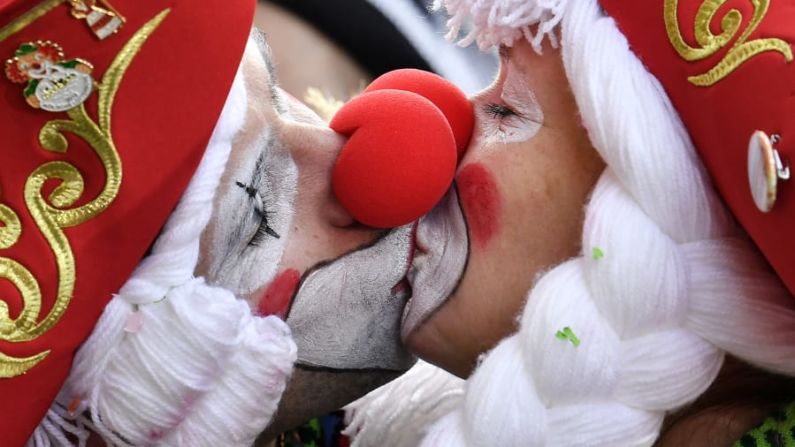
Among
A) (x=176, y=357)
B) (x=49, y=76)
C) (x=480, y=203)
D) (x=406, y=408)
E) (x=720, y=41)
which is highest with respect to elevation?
(x=720, y=41)

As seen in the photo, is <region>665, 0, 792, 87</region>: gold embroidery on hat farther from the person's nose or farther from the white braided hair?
the person's nose

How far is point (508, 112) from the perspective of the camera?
1.09 m

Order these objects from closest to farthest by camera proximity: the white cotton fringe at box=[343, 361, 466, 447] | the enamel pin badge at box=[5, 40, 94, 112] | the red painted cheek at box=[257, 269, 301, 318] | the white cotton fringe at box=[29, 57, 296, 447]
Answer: the enamel pin badge at box=[5, 40, 94, 112], the white cotton fringe at box=[29, 57, 296, 447], the red painted cheek at box=[257, 269, 301, 318], the white cotton fringe at box=[343, 361, 466, 447]

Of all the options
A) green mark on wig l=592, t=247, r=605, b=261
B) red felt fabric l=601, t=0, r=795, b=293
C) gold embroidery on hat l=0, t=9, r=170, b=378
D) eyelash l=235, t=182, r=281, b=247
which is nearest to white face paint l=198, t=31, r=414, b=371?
eyelash l=235, t=182, r=281, b=247

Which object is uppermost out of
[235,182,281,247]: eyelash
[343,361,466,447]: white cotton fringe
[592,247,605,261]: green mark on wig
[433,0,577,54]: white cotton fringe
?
[433,0,577,54]: white cotton fringe

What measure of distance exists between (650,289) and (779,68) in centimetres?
24

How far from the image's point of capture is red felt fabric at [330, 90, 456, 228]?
990 mm

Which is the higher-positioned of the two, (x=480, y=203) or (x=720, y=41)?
(x=720, y=41)

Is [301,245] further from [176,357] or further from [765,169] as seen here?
[765,169]

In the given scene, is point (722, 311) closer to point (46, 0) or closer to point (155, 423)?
point (155, 423)

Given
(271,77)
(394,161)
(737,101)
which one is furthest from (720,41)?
(271,77)

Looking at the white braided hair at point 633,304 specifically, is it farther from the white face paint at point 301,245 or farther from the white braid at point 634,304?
the white face paint at point 301,245

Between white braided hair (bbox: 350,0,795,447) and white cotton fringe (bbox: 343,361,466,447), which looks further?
white cotton fringe (bbox: 343,361,466,447)

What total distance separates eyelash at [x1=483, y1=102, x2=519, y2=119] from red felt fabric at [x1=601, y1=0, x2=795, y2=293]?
0.17m
